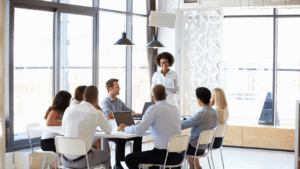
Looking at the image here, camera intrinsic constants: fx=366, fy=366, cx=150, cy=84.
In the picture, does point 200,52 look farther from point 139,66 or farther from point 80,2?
point 80,2

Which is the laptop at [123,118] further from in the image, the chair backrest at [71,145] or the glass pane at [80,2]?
the glass pane at [80,2]

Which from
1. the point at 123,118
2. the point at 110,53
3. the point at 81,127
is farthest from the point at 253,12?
the point at 81,127

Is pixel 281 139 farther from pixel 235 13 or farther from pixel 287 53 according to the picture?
pixel 235 13

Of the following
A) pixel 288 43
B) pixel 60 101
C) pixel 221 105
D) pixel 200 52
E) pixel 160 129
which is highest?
pixel 288 43

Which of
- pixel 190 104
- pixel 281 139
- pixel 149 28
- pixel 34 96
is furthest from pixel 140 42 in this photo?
pixel 281 139

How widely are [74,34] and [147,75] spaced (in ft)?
7.29

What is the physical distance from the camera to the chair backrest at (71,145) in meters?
3.54

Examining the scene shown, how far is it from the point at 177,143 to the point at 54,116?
1.69m

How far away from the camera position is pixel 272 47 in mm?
8062

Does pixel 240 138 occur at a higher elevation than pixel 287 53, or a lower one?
lower

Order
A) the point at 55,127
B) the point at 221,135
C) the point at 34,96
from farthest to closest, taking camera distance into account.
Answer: the point at 34,96 → the point at 221,135 → the point at 55,127

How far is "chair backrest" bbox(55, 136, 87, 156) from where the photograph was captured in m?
3.54

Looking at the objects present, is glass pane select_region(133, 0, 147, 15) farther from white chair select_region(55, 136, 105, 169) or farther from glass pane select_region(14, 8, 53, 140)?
white chair select_region(55, 136, 105, 169)

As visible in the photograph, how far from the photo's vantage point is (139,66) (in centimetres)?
795
